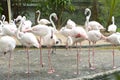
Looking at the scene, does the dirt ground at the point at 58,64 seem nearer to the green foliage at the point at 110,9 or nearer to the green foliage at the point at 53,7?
the green foliage at the point at 110,9

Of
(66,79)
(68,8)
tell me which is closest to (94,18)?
(68,8)

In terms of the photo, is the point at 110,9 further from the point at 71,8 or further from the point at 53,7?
the point at 53,7

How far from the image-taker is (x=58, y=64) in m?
8.00

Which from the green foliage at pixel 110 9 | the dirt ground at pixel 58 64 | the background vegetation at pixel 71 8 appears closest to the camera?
the dirt ground at pixel 58 64

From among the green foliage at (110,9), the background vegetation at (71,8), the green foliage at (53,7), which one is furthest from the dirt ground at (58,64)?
the green foliage at (53,7)

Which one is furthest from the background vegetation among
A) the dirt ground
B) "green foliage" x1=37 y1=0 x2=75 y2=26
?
the dirt ground

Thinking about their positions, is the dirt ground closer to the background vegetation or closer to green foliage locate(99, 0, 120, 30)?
green foliage locate(99, 0, 120, 30)

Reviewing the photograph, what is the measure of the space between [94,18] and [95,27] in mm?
8054

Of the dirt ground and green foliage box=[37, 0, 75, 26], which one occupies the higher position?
green foliage box=[37, 0, 75, 26]

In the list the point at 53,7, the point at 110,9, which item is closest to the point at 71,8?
the point at 53,7

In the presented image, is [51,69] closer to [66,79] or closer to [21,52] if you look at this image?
[66,79]

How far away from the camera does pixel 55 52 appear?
9.83 metres

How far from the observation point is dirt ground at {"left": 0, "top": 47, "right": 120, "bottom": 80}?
269 inches

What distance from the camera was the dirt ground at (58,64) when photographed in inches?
269
